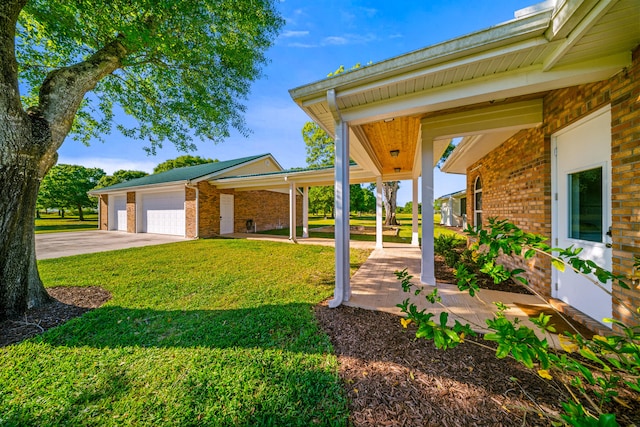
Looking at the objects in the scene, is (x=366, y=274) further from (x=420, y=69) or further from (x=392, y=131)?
(x=420, y=69)

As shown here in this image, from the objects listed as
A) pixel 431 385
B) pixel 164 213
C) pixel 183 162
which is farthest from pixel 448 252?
pixel 183 162

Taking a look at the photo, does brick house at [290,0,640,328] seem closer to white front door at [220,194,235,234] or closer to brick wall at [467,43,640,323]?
brick wall at [467,43,640,323]

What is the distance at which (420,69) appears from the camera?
2648 millimetres

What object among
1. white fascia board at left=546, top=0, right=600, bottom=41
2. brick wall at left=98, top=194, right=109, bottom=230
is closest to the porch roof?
white fascia board at left=546, top=0, right=600, bottom=41

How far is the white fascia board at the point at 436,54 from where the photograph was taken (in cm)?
212

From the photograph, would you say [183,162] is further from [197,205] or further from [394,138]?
[394,138]

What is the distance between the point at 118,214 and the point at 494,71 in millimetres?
19879

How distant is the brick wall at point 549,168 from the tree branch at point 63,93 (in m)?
6.47

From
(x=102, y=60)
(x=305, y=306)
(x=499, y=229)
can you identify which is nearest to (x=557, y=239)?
(x=499, y=229)

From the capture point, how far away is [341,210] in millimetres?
3541

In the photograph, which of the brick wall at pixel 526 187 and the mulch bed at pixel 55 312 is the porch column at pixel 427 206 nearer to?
the brick wall at pixel 526 187

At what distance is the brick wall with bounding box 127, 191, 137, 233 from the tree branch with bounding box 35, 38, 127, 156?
39.2 ft

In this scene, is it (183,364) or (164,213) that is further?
(164,213)

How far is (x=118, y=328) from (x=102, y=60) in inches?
176
